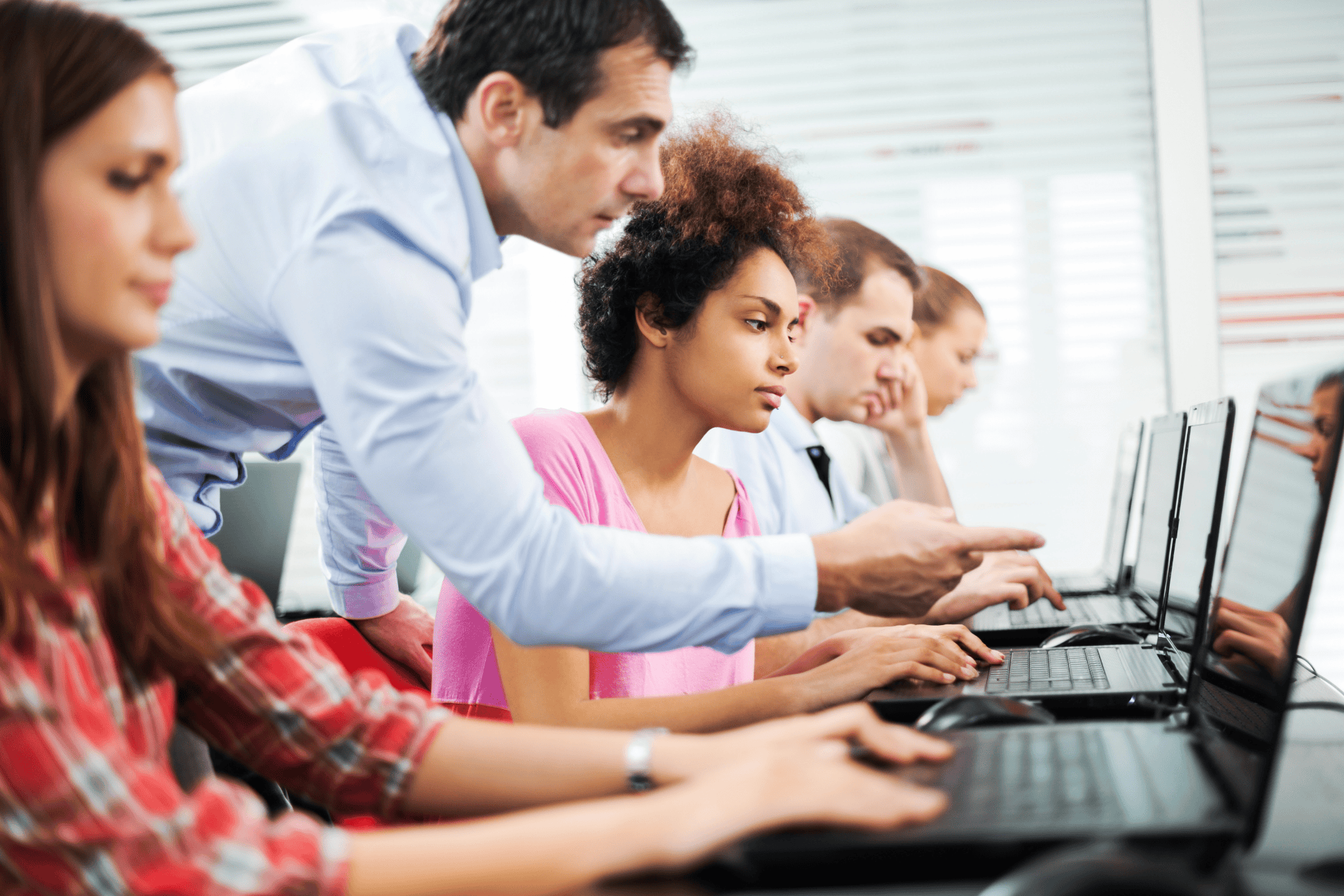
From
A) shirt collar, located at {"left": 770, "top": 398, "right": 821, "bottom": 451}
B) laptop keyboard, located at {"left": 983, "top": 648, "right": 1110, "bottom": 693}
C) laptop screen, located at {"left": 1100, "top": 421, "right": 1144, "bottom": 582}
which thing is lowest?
laptop screen, located at {"left": 1100, "top": 421, "right": 1144, "bottom": 582}

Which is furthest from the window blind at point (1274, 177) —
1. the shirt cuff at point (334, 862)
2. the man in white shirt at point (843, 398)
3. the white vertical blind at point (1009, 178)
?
the shirt cuff at point (334, 862)

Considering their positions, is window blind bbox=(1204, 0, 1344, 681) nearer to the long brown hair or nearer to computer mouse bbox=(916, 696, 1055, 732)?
computer mouse bbox=(916, 696, 1055, 732)

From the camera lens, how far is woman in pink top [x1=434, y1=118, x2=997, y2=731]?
130 centimetres

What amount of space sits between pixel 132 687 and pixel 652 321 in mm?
931

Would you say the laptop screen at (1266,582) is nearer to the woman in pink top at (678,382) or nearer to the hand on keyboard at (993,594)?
the woman in pink top at (678,382)

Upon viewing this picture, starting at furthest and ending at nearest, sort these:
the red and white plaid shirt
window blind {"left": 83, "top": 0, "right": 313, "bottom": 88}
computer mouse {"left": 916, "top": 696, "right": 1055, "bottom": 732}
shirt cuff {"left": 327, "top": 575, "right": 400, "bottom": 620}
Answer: window blind {"left": 83, "top": 0, "right": 313, "bottom": 88}
shirt cuff {"left": 327, "top": 575, "right": 400, "bottom": 620}
computer mouse {"left": 916, "top": 696, "right": 1055, "bottom": 732}
the red and white plaid shirt

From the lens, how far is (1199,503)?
123 centimetres

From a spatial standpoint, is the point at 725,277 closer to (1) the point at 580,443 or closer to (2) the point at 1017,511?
(1) the point at 580,443

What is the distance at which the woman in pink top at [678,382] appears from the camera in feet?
4.27

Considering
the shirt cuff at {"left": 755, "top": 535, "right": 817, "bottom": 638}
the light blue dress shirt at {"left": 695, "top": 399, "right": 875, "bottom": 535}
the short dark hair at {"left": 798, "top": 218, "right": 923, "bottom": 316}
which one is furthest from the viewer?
the short dark hair at {"left": 798, "top": 218, "right": 923, "bottom": 316}

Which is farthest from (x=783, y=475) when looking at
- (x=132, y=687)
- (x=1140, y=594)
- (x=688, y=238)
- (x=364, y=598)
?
(x=132, y=687)

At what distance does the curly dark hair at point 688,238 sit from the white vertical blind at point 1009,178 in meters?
1.59

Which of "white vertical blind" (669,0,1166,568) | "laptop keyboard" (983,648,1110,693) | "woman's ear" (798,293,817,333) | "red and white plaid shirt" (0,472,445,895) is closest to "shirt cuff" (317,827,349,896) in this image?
"red and white plaid shirt" (0,472,445,895)

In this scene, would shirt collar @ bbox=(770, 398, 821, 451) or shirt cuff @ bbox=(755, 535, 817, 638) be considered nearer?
shirt cuff @ bbox=(755, 535, 817, 638)
